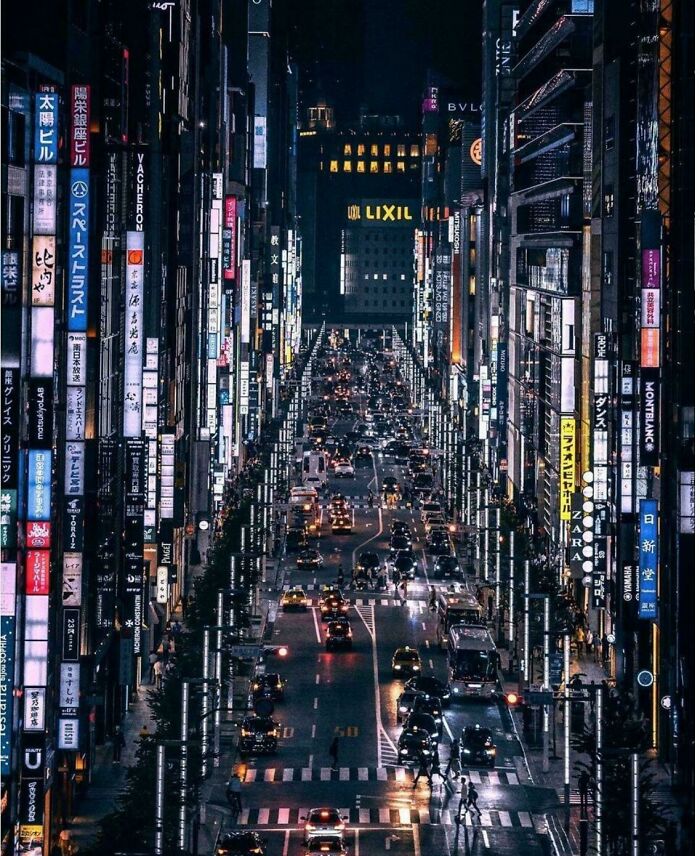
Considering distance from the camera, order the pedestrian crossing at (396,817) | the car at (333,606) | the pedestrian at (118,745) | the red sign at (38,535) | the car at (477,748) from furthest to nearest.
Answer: the car at (333,606)
the car at (477,748)
the pedestrian at (118,745)
the pedestrian crossing at (396,817)
the red sign at (38,535)

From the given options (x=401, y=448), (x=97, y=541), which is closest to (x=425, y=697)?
(x=97, y=541)

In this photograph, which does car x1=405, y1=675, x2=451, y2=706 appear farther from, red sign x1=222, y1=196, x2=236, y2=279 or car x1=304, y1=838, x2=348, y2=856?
red sign x1=222, y1=196, x2=236, y2=279

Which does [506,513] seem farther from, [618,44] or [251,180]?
[251,180]

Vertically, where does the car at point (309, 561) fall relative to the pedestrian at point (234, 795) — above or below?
above

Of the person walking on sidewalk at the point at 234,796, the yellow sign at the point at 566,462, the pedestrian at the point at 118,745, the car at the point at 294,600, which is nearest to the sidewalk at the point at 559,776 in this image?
the person walking on sidewalk at the point at 234,796

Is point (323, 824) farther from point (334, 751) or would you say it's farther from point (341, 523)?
point (341, 523)

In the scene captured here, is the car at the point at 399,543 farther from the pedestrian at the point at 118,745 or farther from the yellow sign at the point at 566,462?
the pedestrian at the point at 118,745

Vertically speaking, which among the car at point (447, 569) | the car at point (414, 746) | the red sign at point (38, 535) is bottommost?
the car at point (414, 746)

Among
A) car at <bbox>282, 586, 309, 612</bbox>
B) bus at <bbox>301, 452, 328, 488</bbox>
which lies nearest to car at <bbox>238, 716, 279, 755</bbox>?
car at <bbox>282, 586, 309, 612</bbox>
